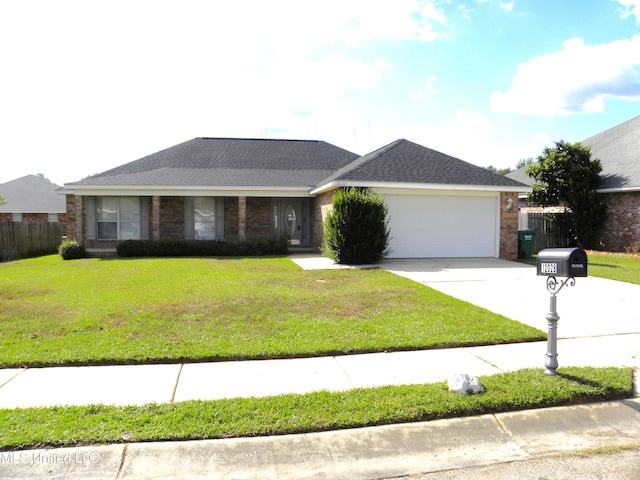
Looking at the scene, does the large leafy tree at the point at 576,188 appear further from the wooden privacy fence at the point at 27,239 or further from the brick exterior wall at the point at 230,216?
the wooden privacy fence at the point at 27,239

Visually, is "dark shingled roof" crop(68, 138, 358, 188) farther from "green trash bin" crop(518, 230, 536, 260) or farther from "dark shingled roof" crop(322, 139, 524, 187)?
"green trash bin" crop(518, 230, 536, 260)

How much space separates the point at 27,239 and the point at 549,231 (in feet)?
82.1

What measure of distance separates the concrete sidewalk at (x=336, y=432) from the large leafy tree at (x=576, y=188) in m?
15.7

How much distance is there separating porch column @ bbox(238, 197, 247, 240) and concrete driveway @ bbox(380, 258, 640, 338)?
736cm

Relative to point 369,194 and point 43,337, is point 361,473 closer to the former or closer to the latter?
point 43,337

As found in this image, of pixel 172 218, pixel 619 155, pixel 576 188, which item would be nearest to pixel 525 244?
pixel 576 188

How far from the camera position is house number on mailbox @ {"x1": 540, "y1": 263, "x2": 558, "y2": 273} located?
4.67 metres

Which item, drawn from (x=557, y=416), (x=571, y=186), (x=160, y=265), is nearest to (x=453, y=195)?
(x=571, y=186)

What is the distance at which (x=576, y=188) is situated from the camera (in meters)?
20.8

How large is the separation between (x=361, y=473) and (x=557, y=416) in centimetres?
201

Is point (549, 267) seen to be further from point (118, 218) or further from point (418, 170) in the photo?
point (118, 218)

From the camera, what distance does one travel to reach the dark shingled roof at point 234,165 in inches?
789

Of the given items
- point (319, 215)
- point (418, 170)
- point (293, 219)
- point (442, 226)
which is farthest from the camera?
point (293, 219)

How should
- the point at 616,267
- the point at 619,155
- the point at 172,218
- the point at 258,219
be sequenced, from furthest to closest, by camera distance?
the point at 619,155, the point at 258,219, the point at 172,218, the point at 616,267
